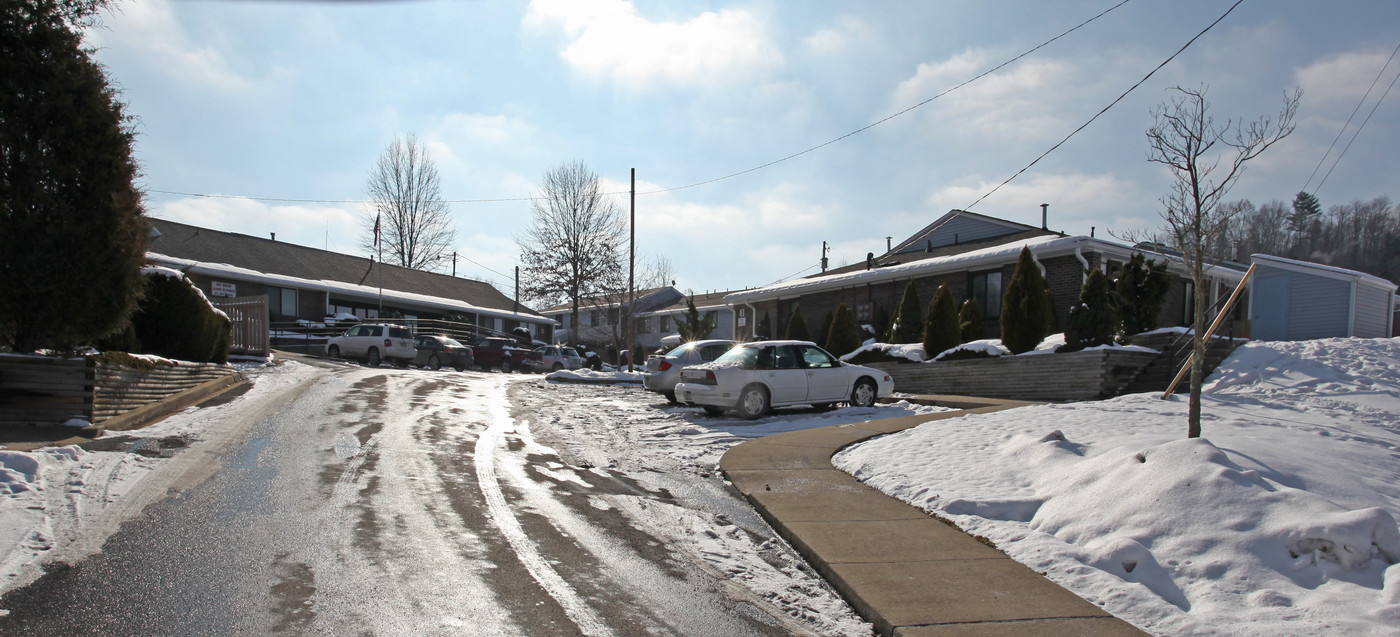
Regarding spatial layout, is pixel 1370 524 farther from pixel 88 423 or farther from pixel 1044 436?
pixel 88 423

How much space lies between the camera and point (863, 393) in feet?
47.9

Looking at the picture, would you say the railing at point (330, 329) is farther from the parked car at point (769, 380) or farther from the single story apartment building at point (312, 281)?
the parked car at point (769, 380)

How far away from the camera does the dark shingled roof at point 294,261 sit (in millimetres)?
34000

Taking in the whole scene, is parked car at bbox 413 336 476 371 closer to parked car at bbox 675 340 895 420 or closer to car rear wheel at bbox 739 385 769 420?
parked car at bbox 675 340 895 420

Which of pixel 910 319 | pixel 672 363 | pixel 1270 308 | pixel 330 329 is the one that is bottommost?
pixel 672 363

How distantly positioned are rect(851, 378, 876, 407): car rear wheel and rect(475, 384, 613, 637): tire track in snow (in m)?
6.95

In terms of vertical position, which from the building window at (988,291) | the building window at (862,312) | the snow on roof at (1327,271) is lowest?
the building window at (862,312)

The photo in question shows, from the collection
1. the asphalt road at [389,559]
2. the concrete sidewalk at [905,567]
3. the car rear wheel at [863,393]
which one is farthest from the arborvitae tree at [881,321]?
the asphalt road at [389,559]

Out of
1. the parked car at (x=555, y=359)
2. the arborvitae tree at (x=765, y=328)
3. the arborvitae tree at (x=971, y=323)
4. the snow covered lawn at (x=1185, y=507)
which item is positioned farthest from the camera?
the parked car at (x=555, y=359)

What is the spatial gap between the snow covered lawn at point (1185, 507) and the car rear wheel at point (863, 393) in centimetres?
425

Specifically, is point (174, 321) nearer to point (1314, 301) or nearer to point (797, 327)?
point (797, 327)

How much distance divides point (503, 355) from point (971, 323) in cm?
1913

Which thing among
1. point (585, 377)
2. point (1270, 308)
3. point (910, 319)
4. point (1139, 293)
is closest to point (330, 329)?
point (585, 377)

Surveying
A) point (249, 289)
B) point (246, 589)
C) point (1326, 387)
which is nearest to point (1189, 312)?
point (1326, 387)
